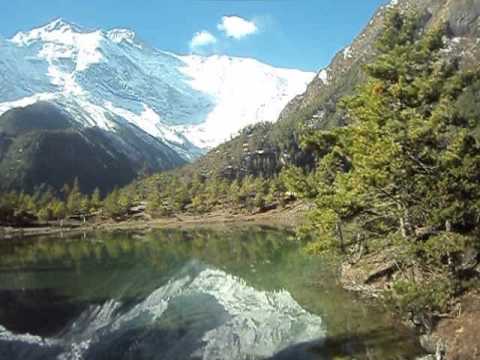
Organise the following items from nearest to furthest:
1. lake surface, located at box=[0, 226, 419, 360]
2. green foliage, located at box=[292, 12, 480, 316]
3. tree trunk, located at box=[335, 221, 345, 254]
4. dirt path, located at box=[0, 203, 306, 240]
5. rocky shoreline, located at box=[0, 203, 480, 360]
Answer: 1. rocky shoreline, located at box=[0, 203, 480, 360]
2. green foliage, located at box=[292, 12, 480, 316]
3. lake surface, located at box=[0, 226, 419, 360]
4. tree trunk, located at box=[335, 221, 345, 254]
5. dirt path, located at box=[0, 203, 306, 240]

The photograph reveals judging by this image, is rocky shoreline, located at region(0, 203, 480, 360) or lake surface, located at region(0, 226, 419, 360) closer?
rocky shoreline, located at region(0, 203, 480, 360)

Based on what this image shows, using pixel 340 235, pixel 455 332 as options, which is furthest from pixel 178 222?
pixel 455 332

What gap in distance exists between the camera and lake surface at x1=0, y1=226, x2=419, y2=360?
27.7 meters

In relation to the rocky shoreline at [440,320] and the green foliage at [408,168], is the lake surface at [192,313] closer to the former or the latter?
the rocky shoreline at [440,320]

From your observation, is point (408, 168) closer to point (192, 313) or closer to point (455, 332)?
point (455, 332)

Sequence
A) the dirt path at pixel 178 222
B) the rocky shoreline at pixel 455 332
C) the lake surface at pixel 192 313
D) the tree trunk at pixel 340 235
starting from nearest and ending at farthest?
the rocky shoreline at pixel 455 332, the lake surface at pixel 192 313, the tree trunk at pixel 340 235, the dirt path at pixel 178 222

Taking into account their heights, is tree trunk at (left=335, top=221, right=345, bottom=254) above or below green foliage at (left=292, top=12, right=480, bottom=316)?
below

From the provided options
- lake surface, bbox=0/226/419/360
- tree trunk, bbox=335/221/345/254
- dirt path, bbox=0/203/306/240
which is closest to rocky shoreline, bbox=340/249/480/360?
lake surface, bbox=0/226/419/360

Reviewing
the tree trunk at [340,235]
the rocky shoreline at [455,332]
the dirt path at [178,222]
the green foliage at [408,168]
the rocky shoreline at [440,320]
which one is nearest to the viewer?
the rocky shoreline at [455,332]

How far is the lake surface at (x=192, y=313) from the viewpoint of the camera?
2766cm

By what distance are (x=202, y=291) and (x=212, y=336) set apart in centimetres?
1724

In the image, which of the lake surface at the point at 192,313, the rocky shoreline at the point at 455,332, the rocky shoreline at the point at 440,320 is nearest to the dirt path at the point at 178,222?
the lake surface at the point at 192,313

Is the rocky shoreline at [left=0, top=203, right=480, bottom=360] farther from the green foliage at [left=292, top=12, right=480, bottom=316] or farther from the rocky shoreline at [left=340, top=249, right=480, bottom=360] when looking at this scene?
the green foliage at [left=292, top=12, right=480, bottom=316]

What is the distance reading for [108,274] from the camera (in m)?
61.5
